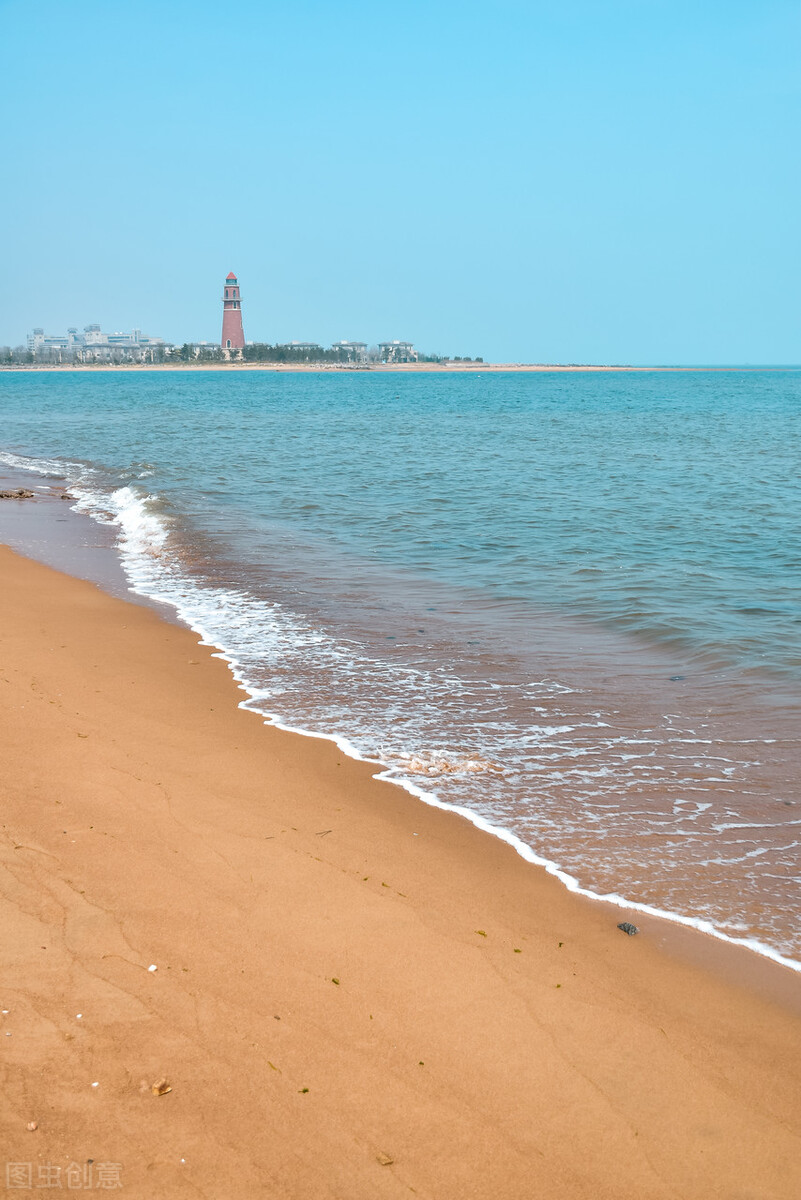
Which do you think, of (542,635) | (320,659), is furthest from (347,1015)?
(542,635)

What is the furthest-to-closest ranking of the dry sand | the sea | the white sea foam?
the sea < the white sea foam < the dry sand

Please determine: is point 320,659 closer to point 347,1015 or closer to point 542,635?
point 542,635

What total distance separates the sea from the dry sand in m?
0.62

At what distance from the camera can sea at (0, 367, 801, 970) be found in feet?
18.0

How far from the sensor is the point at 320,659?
8812mm

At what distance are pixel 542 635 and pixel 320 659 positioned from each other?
2.52m

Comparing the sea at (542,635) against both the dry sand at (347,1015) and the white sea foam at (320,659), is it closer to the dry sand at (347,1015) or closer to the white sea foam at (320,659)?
the white sea foam at (320,659)

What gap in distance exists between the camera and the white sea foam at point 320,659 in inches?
198

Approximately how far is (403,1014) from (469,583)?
29.4 ft

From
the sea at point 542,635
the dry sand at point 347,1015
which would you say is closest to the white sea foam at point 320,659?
the sea at point 542,635

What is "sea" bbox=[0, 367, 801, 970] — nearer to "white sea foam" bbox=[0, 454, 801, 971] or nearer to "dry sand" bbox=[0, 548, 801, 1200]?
"white sea foam" bbox=[0, 454, 801, 971]

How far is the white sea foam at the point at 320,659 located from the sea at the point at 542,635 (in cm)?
3

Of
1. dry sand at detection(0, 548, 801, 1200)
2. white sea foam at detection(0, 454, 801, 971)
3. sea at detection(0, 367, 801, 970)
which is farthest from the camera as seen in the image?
sea at detection(0, 367, 801, 970)

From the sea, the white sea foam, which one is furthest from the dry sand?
the sea
